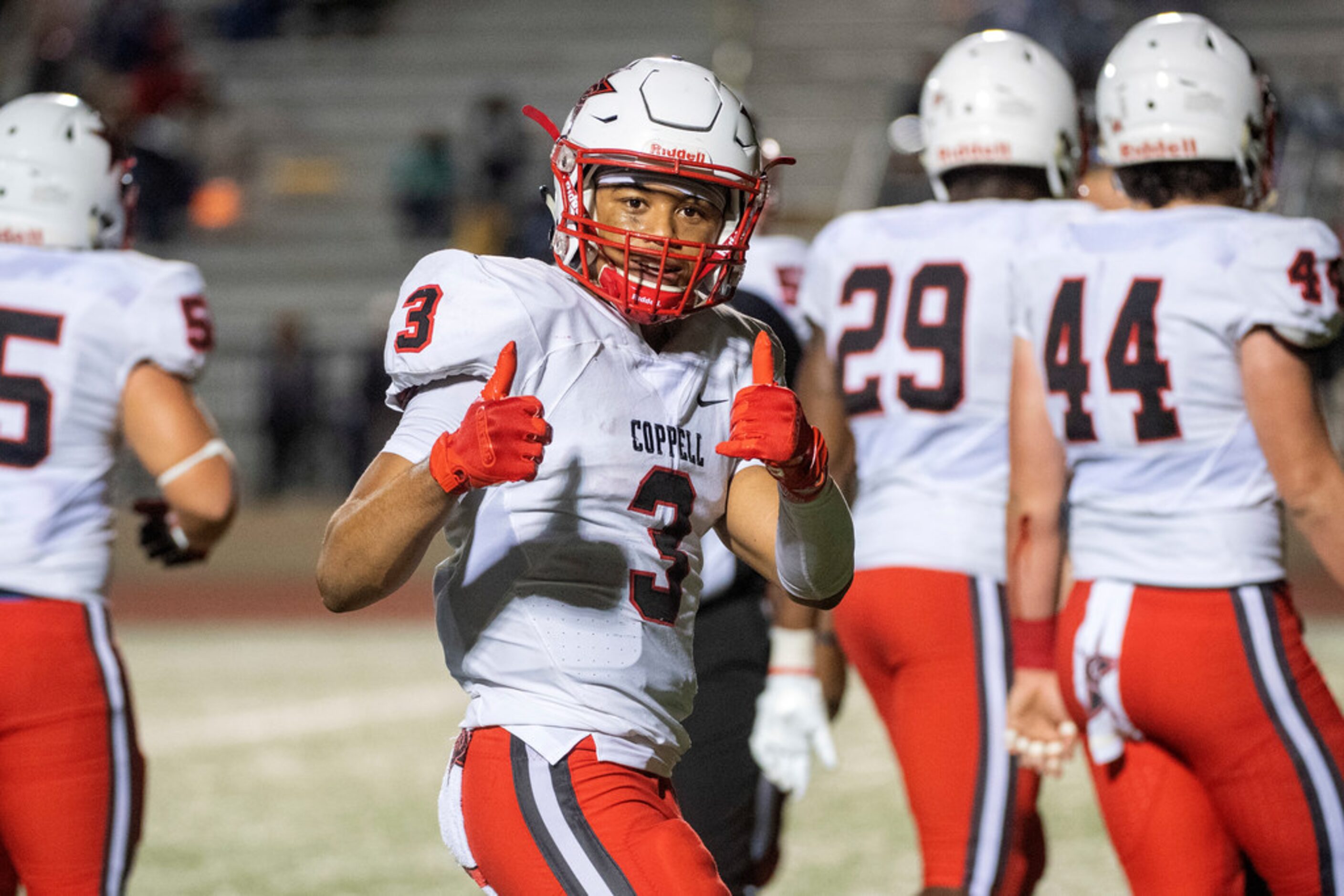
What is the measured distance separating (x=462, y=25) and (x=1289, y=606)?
1542 cm

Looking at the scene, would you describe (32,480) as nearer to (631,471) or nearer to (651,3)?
(631,471)

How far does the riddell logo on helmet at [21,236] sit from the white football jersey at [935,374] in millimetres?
1508

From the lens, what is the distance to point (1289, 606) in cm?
274

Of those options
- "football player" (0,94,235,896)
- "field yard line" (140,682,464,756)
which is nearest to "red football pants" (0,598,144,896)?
"football player" (0,94,235,896)

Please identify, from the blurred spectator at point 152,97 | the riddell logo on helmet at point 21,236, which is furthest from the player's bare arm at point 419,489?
the blurred spectator at point 152,97

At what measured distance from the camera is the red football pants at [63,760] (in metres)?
2.74

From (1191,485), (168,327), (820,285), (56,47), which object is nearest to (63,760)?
(168,327)

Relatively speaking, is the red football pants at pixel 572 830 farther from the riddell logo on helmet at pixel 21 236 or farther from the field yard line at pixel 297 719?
the field yard line at pixel 297 719

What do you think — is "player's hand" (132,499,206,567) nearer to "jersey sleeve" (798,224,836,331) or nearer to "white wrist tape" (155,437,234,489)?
"white wrist tape" (155,437,234,489)

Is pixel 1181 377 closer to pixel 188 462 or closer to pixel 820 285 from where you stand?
pixel 820 285

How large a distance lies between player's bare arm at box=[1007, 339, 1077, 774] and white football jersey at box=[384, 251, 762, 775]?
2.83 ft

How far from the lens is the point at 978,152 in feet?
11.5

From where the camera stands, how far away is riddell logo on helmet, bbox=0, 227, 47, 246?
307 cm

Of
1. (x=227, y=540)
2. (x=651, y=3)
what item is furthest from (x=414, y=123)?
(x=227, y=540)
